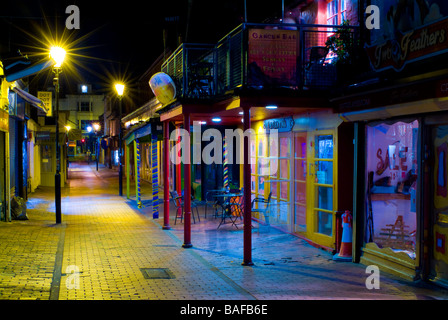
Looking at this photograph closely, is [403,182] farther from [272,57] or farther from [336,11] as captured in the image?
[336,11]

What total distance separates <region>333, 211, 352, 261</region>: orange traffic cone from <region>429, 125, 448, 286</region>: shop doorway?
6.49 ft

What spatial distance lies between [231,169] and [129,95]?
84.8 ft

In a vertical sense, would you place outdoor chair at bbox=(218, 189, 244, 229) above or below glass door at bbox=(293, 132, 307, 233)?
below

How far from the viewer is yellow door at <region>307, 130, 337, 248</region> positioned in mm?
9789

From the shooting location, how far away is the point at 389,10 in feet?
25.5

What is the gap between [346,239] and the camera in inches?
356

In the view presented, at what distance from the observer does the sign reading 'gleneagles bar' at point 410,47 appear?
6461mm

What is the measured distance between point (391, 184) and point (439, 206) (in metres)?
1.63

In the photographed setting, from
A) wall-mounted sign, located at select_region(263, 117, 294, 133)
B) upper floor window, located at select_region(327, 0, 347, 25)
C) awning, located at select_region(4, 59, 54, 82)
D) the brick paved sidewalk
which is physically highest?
upper floor window, located at select_region(327, 0, 347, 25)

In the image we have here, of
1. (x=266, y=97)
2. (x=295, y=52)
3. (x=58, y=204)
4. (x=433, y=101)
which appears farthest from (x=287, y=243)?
(x=58, y=204)

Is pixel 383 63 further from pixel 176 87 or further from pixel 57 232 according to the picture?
pixel 57 232

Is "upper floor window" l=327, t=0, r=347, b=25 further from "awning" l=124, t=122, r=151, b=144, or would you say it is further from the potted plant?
"awning" l=124, t=122, r=151, b=144

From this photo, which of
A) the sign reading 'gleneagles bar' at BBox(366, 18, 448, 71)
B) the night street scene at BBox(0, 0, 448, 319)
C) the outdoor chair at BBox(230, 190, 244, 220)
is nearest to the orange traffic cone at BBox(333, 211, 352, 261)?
the night street scene at BBox(0, 0, 448, 319)

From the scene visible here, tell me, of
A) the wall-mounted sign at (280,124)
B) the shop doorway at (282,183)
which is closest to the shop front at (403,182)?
the wall-mounted sign at (280,124)
